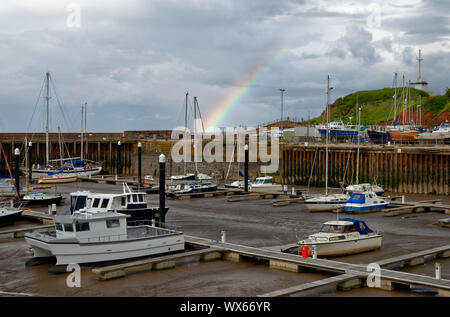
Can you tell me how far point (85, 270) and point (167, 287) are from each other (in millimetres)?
4376

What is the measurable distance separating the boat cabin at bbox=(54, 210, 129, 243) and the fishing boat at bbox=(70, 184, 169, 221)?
2.85m

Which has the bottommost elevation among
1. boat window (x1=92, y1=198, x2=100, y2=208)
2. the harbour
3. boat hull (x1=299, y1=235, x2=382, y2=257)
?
the harbour

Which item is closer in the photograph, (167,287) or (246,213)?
(167,287)

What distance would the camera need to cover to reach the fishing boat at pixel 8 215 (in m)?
34.3

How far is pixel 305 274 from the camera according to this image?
21750 millimetres

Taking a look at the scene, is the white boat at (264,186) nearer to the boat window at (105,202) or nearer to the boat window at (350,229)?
the boat window at (105,202)

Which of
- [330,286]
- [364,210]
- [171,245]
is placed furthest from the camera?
[364,210]

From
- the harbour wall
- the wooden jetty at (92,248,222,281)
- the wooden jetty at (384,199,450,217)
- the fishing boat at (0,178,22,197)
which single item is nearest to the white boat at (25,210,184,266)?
the wooden jetty at (92,248,222,281)

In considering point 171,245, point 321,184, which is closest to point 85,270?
point 171,245

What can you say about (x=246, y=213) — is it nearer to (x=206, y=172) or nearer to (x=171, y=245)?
(x=171, y=245)

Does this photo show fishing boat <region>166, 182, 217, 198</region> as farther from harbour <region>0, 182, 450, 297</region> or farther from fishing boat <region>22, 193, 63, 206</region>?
fishing boat <region>22, 193, 63, 206</region>

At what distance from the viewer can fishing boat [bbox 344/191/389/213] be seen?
3856 centimetres
